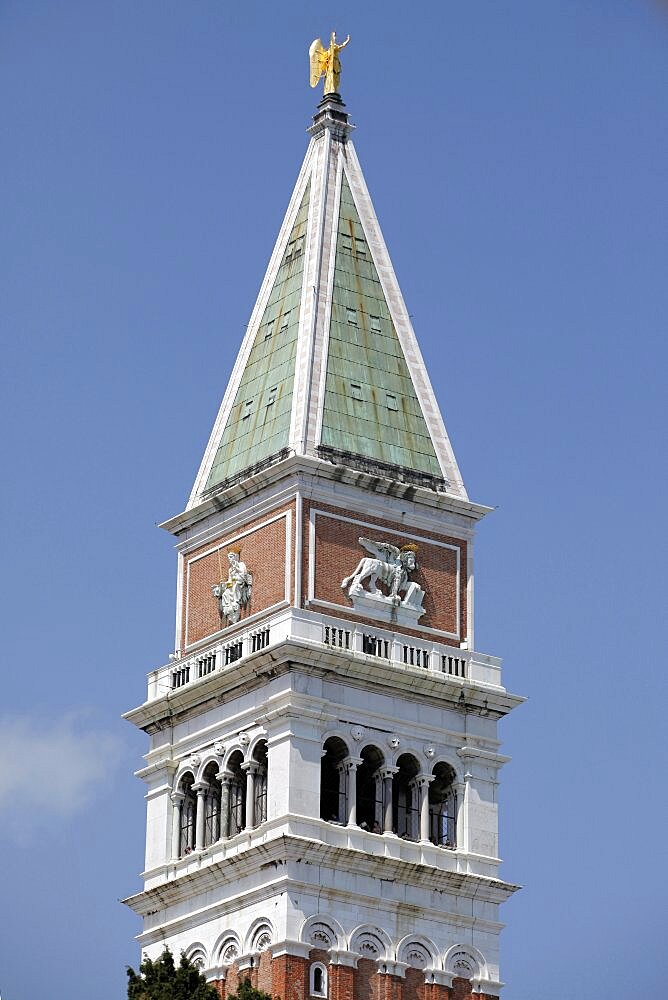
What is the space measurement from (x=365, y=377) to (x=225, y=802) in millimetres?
13519

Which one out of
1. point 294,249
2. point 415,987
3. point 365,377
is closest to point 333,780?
point 415,987

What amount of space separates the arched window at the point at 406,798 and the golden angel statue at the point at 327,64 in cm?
2186

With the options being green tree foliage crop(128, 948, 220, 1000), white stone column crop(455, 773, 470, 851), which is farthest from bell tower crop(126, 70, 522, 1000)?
green tree foliage crop(128, 948, 220, 1000)

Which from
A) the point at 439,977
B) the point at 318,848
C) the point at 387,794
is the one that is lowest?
the point at 439,977

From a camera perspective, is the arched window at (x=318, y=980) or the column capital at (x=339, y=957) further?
the column capital at (x=339, y=957)

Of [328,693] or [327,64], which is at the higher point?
[327,64]

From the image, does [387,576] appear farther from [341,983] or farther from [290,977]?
[290,977]

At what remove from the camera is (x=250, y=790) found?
85812mm

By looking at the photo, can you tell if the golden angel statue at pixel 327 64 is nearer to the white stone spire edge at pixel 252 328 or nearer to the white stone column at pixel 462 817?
the white stone spire edge at pixel 252 328

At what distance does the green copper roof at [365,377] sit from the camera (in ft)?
297

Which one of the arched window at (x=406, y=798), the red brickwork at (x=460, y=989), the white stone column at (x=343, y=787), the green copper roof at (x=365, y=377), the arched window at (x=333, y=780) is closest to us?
the white stone column at (x=343, y=787)

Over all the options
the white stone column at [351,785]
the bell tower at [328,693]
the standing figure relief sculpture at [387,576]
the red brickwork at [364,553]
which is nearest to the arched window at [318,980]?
the bell tower at [328,693]

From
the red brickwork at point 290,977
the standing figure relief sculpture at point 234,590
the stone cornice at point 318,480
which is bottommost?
the red brickwork at point 290,977

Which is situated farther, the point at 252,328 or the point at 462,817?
the point at 252,328
